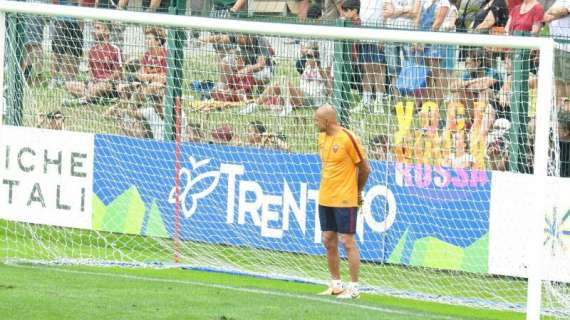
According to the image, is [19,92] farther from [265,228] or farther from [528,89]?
[528,89]

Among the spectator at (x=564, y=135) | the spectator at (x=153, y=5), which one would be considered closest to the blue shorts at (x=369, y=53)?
the spectator at (x=564, y=135)

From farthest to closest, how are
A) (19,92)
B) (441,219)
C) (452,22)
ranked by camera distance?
(19,92), (452,22), (441,219)

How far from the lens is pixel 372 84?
14.3 metres

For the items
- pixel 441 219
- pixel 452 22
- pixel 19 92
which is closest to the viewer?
pixel 441 219

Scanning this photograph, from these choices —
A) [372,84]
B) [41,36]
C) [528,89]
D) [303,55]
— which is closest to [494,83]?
[528,89]

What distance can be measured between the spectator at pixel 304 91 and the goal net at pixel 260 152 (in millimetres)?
18

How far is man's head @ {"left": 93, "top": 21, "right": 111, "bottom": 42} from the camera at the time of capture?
50.6 ft

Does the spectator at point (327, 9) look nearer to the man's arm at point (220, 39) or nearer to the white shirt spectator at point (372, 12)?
the white shirt spectator at point (372, 12)

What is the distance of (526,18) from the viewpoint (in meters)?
14.0

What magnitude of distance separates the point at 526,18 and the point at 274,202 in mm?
3540

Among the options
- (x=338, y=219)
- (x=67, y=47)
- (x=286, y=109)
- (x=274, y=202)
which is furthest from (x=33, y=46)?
(x=338, y=219)

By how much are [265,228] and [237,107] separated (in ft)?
5.05

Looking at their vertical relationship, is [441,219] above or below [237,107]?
below

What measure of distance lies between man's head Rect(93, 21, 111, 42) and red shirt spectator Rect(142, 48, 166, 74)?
1.88 feet
